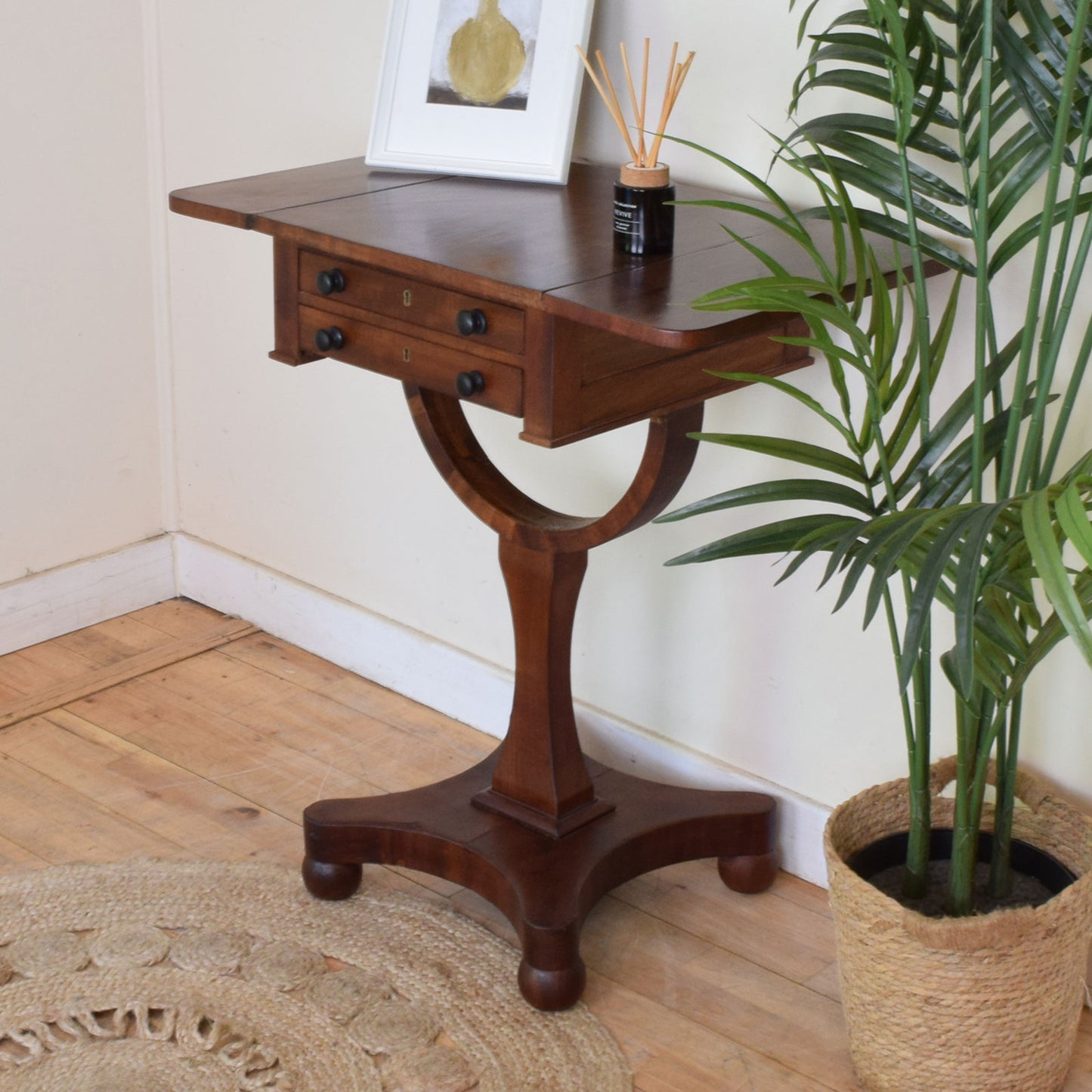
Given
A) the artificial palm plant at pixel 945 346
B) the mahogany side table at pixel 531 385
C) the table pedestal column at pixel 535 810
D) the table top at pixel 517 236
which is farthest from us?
the table pedestal column at pixel 535 810

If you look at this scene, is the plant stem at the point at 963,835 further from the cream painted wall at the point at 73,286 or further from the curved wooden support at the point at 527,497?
the cream painted wall at the point at 73,286

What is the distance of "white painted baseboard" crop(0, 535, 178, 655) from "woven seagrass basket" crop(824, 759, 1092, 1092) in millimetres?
1760

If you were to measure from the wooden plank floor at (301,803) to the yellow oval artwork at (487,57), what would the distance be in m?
1.11

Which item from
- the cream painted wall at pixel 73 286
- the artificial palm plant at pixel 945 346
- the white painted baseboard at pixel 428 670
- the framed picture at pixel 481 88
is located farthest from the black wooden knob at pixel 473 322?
the cream painted wall at pixel 73 286

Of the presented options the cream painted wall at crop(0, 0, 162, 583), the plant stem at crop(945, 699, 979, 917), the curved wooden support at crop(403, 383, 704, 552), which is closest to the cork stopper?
the curved wooden support at crop(403, 383, 704, 552)

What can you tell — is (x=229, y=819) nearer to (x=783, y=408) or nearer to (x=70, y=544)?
(x=70, y=544)

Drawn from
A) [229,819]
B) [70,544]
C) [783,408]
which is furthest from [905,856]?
[70,544]

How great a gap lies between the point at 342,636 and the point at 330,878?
0.78m

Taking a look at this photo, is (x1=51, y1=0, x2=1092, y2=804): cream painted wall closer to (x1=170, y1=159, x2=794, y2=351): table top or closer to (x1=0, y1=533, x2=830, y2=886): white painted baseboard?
(x1=0, y1=533, x2=830, y2=886): white painted baseboard

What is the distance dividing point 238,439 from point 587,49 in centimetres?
116

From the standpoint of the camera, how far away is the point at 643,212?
1759mm

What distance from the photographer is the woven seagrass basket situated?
66.2 inches

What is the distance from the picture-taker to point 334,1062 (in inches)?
75.0

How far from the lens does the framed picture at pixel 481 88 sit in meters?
2.13
